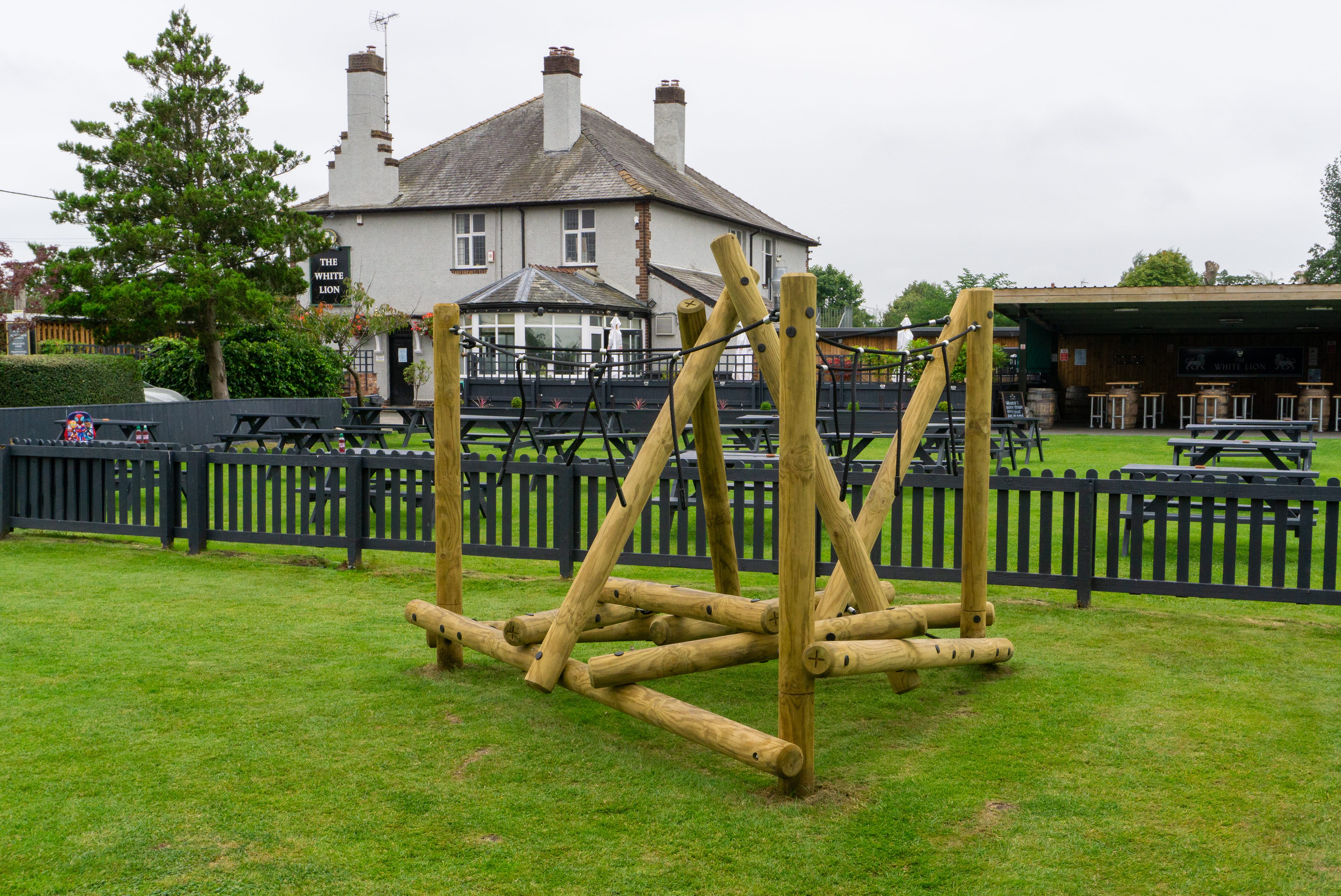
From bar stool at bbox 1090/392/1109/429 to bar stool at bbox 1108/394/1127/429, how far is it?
0.69 feet

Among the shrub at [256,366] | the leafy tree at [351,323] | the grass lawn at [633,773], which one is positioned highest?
the leafy tree at [351,323]

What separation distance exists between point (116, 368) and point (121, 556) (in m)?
11.0

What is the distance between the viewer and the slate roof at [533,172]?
3538 centimetres

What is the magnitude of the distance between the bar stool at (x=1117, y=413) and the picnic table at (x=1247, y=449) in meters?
14.5

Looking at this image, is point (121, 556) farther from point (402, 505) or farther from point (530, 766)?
point (530, 766)

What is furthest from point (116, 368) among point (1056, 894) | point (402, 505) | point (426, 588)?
point (1056, 894)

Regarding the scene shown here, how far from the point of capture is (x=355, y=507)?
916 cm

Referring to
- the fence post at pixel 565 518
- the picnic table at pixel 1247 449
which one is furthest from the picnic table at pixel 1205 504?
the fence post at pixel 565 518

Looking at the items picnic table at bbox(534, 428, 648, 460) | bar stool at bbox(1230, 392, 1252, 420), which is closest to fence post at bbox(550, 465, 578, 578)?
picnic table at bbox(534, 428, 648, 460)

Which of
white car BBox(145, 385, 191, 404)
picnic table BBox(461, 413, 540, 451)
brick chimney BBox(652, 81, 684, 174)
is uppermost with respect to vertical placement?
brick chimney BBox(652, 81, 684, 174)

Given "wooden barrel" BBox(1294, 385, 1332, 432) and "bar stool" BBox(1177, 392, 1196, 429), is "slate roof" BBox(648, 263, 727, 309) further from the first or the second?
"wooden barrel" BBox(1294, 385, 1332, 432)

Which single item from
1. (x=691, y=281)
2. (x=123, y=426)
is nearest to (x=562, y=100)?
(x=691, y=281)

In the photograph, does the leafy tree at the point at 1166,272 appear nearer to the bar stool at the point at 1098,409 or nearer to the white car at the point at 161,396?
the bar stool at the point at 1098,409

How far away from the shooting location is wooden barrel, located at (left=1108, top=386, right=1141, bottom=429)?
27875 millimetres
